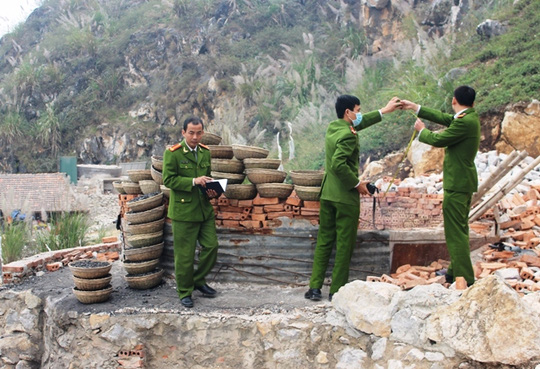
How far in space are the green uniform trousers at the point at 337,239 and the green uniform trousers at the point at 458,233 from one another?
76 centimetres

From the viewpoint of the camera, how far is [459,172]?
419cm

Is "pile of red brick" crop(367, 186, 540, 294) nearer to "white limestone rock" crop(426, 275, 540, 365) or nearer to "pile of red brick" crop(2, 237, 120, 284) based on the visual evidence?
"white limestone rock" crop(426, 275, 540, 365)

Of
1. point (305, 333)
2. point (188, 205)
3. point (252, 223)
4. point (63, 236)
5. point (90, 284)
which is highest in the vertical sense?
point (188, 205)

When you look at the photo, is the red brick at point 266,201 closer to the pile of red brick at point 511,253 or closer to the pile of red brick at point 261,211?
the pile of red brick at point 261,211

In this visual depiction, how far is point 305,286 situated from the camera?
5.04 m

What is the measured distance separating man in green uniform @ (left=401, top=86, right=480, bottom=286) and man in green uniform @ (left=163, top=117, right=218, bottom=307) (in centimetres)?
201

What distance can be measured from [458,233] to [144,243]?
3021mm

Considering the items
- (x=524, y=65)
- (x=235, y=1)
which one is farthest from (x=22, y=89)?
(x=524, y=65)

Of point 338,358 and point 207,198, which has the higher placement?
point 207,198

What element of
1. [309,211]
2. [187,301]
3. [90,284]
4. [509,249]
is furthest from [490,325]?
[90,284]

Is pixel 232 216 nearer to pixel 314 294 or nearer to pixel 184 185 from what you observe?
pixel 184 185

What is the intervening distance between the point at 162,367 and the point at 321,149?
10777mm

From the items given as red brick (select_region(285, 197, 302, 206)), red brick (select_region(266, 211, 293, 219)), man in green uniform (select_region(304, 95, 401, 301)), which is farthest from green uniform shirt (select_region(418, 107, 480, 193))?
red brick (select_region(266, 211, 293, 219))

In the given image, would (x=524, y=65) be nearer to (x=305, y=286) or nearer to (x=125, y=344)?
(x=305, y=286)
